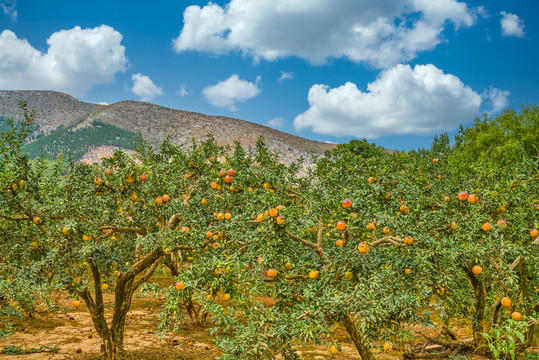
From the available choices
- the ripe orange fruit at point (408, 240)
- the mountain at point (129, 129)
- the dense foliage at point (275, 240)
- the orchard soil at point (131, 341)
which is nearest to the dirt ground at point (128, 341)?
the orchard soil at point (131, 341)

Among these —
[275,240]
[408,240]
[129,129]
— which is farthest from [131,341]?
[129,129]

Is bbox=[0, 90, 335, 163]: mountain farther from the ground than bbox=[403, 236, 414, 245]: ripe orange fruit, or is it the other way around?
bbox=[0, 90, 335, 163]: mountain

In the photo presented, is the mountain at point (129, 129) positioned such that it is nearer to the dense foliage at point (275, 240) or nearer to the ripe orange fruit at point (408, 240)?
the dense foliage at point (275, 240)

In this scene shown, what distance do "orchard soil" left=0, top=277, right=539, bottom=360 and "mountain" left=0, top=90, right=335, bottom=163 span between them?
49.7 m

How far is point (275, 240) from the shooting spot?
470cm

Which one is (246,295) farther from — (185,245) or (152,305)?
(152,305)

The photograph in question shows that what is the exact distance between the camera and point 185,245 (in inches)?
265

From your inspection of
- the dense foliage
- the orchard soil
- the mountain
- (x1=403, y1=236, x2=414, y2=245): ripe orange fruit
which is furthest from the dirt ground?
the mountain

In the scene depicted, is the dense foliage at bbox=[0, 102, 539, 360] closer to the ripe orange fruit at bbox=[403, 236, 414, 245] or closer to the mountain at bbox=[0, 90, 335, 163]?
the ripe orange fruit at bbox=[403, 236, 414, 245]

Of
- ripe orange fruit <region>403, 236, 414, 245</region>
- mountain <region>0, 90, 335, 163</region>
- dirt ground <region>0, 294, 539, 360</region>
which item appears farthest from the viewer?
mountain <region>0, 90, 335, 163</region>

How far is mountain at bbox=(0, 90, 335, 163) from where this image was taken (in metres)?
65.9

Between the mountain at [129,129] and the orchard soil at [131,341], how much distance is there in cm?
4968

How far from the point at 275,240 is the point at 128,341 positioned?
23.2 ft

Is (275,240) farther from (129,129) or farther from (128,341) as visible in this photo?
(129,129)
